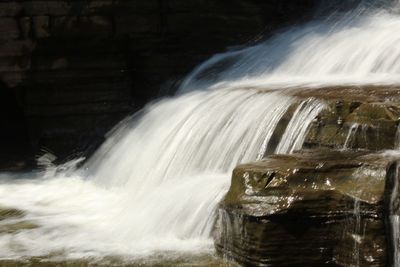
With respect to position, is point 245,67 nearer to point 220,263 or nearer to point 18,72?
point 18,72

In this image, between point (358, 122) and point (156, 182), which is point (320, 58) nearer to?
point (156, 182)

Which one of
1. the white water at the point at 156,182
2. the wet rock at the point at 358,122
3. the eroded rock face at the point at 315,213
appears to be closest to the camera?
the eroded rock face at the point at 315,213

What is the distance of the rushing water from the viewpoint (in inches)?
234

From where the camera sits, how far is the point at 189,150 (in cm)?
731

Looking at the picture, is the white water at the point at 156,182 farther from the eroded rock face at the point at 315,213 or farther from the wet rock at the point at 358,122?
the eroded rock face at the point at 315,213

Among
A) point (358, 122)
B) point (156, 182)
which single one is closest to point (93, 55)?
point (156, 182)

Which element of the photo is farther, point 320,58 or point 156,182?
point 320,58

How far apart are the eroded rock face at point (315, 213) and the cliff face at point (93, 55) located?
5.54 meters

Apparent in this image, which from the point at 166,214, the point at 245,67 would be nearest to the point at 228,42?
the point at 245,67

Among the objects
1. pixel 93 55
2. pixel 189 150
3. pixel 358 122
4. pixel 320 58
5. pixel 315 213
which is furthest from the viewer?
pixel 93 55

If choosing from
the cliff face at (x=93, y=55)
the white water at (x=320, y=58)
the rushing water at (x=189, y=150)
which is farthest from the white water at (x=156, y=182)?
the cliff face at (x=93, y=55)

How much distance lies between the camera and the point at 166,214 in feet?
20.1

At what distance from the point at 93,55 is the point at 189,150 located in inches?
148

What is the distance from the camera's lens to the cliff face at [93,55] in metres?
10.3
